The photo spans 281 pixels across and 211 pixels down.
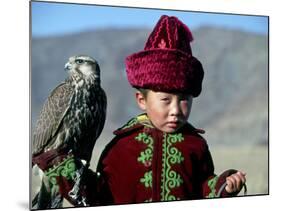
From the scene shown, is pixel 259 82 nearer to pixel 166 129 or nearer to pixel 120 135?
pixel 166 129

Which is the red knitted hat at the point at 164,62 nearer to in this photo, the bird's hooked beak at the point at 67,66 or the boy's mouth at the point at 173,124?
the boy's mouth at the point at 173,124

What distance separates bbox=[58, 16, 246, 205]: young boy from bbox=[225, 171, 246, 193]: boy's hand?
30 centimetres

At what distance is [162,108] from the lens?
12.4ft

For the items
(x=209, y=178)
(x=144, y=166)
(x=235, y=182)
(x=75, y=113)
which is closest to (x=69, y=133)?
(x=75, y=113)

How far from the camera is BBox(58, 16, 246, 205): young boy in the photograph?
372 centimetres

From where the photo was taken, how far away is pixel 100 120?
12.1 feet

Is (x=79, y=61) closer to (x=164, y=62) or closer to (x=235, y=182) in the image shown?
(x=164, y=62)

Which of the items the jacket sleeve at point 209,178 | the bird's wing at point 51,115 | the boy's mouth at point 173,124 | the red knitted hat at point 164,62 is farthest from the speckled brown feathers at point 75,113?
the jacket sleeve at point 209,178

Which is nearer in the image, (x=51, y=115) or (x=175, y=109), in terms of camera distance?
(x=51, y=115)

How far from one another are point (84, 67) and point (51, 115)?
0.38 meters

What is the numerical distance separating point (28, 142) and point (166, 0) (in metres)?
1.33

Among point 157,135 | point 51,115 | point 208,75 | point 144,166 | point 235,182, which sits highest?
point 208,75

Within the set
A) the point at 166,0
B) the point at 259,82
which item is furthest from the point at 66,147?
the point at 259,82

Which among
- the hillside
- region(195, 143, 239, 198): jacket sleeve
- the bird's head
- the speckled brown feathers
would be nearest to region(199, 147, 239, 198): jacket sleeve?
region(195, 143, 239, 198): jacket sleeve
